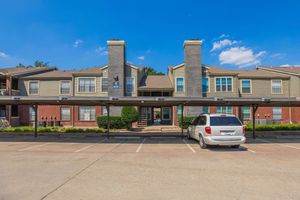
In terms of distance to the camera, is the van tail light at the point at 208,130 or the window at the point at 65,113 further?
the window at the point at 65,113

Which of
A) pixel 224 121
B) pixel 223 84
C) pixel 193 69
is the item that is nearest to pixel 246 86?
pixel 223 84

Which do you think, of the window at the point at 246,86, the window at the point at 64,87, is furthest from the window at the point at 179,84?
the window at the point at 64,87

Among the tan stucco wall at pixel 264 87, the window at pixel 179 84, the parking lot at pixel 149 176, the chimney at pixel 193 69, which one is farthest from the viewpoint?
the tan stucco wall at pixel 264 87

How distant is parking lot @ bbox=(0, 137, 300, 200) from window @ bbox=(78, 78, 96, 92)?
17.8 meters

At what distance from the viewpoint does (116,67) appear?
25922mm

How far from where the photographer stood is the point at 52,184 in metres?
5.80

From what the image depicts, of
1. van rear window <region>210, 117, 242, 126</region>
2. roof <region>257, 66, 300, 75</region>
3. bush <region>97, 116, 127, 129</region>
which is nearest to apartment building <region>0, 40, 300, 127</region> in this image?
roof <region>257, 66, 300, 75</region>

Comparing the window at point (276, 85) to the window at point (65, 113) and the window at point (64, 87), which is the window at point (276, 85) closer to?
the window at point (64, 87)

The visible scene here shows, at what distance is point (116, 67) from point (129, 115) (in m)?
6.07

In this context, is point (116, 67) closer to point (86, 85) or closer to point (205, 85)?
point (86, 85)

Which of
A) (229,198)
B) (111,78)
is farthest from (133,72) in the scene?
(229,198)

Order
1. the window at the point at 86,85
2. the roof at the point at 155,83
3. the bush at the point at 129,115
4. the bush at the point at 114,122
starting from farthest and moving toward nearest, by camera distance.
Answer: the window at the point at 86,85 → the roof at the point at 155,83 → the bush at the point at 114,122 → the bush at the point at 129,115

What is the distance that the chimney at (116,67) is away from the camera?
25594mm

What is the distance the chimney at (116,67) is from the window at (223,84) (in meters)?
10.7
